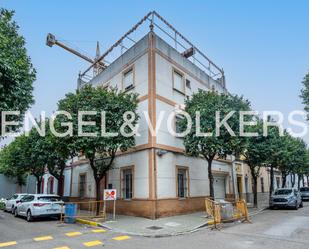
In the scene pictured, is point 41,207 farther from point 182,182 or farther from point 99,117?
point 182,182

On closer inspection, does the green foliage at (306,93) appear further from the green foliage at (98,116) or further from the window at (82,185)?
the window at (82,185)

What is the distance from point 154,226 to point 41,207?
246 inches

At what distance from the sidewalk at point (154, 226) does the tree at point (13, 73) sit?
6.25 meters

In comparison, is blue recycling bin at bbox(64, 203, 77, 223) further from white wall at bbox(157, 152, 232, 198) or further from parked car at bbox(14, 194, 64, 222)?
white wall at bbox(157, 152, 232, 198)

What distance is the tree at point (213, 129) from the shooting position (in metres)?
13.4

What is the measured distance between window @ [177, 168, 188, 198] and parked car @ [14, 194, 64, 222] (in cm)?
652

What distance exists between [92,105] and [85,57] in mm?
28150

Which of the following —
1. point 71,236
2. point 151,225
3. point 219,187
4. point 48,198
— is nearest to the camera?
point 71,236

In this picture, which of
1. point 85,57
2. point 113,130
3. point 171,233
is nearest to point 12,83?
point 113,130

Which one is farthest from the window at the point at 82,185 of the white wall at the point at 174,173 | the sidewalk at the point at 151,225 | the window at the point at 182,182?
the white wall at the point at 174,173

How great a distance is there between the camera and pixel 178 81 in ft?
56.4

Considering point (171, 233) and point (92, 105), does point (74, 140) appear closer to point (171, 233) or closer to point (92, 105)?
point (92, 105)

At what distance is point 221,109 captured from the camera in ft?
45.2

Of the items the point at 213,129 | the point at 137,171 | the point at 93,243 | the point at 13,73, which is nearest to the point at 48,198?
the point at 137,171
